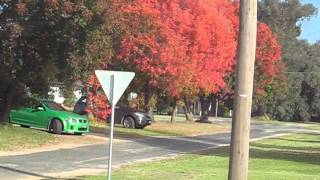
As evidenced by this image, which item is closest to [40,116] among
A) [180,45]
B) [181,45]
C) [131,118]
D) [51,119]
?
[51,119]

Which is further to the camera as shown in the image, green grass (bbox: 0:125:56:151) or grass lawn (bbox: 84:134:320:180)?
green grass (bbox: 0:125:56:151)

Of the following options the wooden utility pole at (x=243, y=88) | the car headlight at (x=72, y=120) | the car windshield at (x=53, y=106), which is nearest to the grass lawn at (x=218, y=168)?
the wooden utility pole at (x=243, y=88)

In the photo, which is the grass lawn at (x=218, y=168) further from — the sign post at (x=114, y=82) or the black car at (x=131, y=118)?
the black car at (x=131, y=118)

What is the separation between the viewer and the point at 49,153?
21.8m

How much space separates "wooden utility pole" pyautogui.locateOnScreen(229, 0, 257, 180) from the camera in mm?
10688

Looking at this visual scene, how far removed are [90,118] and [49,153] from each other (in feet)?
54.4

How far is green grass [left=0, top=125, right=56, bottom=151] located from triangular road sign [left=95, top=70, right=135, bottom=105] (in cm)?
1059

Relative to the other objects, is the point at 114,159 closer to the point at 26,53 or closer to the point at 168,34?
the point at 26,53

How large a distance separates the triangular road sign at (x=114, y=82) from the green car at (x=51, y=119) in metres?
16.2

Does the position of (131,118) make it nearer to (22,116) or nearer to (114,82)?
(22,116)

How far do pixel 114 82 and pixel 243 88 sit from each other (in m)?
2.88

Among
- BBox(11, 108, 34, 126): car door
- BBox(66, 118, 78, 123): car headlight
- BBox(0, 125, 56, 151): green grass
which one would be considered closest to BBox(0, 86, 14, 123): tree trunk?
BBox(0, 125, 56, 151): green grass

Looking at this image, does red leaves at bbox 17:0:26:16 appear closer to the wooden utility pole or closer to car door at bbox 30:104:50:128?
car door at bbox 30:104:50:128

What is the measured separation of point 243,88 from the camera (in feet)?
35.2
